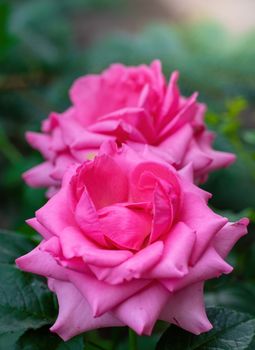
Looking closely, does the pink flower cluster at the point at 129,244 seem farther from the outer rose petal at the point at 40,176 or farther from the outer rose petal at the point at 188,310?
the outer rose petal at the point at 40,176

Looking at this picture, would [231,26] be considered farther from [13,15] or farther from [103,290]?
[103,290]

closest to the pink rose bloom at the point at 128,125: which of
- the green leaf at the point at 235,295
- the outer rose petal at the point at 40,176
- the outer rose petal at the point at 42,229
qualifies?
the outer rose petal at the point at 40,176

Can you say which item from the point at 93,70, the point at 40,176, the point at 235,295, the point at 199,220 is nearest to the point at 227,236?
the point at 199,220

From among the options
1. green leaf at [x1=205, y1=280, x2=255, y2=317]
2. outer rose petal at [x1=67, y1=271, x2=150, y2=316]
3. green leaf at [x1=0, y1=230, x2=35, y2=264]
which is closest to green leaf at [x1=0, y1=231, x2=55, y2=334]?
green leaf at [x1=0, y1=230, x2=35, y2=264]

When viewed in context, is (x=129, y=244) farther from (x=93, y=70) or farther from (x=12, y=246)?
(x=93, y=70)

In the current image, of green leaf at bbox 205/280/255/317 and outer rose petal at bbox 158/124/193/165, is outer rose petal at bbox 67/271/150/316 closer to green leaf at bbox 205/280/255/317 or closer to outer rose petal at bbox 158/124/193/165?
outer rose petal at bbox 158/124/193/165
